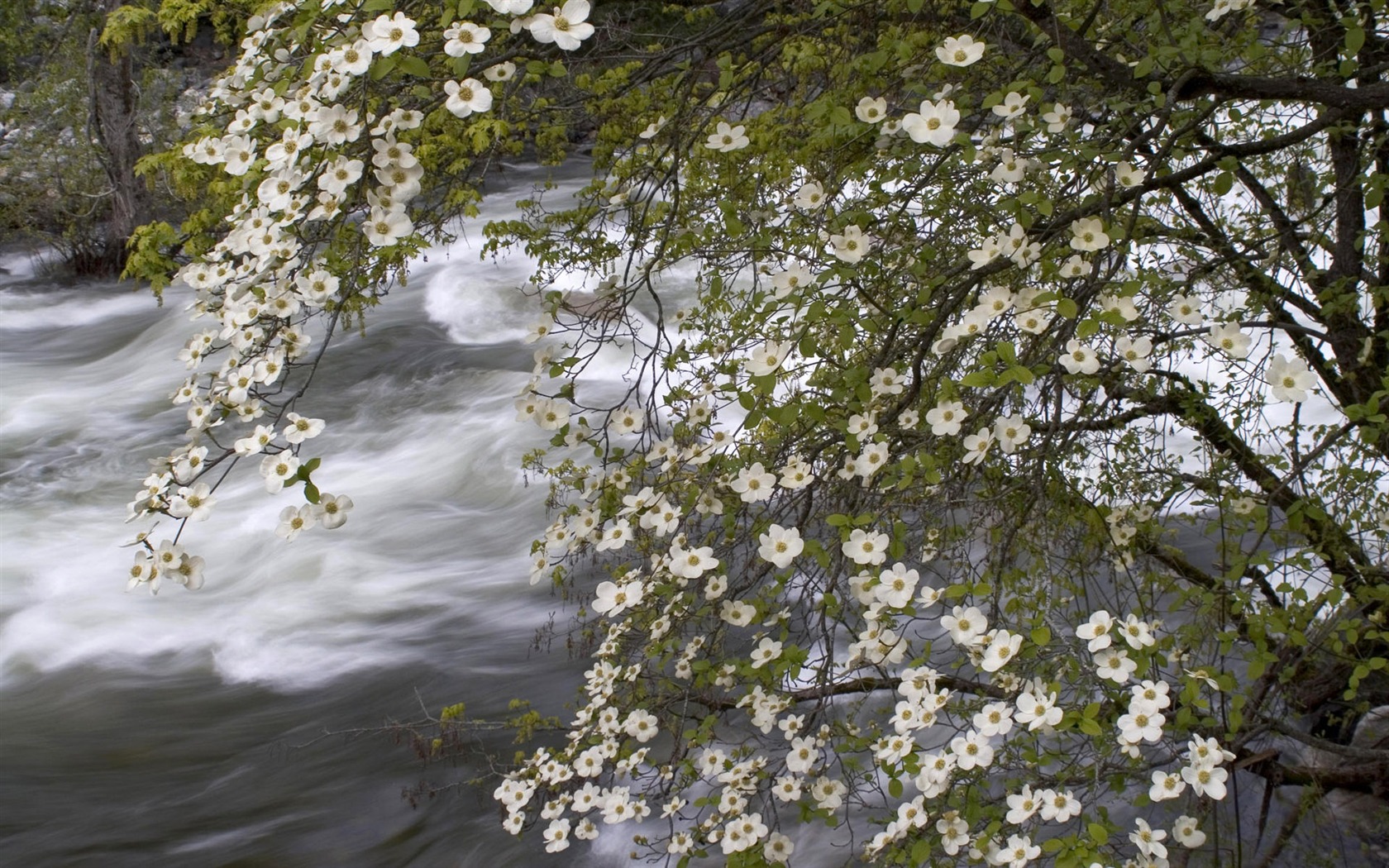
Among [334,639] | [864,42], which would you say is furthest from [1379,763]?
[334,639]

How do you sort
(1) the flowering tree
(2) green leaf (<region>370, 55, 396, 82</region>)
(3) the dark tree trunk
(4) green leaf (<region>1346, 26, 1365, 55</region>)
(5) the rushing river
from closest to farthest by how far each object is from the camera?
(2) green leaf (<region>370, 55, 396, 82</region>) → (1) the flowering tree → (4) green leaf (<region>1346, 26, 1365, 55</region>) → (5) the rushing river → (3) the dark tree trunk

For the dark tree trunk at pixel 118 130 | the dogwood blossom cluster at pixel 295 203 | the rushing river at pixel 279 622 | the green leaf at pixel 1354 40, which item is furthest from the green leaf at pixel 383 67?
the dark tree trunk at pixel 118 130

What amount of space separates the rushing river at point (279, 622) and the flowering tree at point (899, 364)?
1.96 m

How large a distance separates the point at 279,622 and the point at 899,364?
16.7 feet

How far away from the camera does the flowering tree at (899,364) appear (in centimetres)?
200

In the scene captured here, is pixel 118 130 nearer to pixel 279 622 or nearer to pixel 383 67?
pixel 279 622

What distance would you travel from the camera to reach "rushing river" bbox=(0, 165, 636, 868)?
4.96 m

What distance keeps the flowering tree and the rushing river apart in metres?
1.96

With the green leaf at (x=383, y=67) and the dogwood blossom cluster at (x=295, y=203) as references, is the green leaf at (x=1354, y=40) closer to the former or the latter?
the dogwood blossom cluster at (x=295, y=203)

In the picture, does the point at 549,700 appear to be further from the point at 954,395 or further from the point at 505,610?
the point at 954,395

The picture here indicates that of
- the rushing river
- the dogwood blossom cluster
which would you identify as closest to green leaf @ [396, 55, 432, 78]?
the dogwood blossom cluster

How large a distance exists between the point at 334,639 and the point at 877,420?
477 cm

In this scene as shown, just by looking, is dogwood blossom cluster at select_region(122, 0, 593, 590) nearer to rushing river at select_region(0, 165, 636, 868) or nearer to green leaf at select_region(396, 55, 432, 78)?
green leaf at select_region(396, 55, 432, 78)

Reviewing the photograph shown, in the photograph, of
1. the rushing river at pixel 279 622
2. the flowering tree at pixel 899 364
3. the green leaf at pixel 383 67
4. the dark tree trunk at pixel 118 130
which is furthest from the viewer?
the dark tree trunk at pixel 118 130
